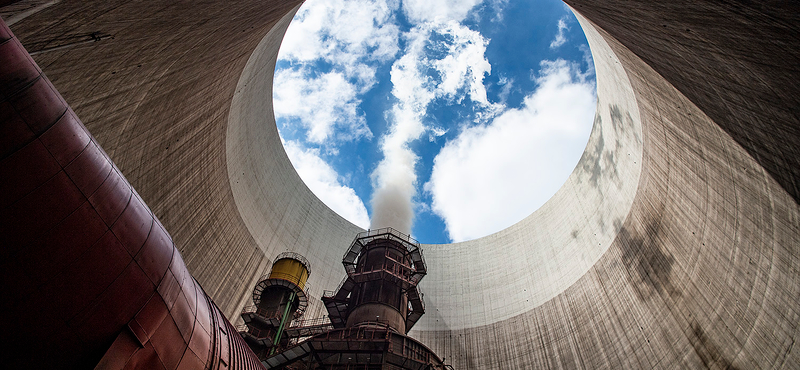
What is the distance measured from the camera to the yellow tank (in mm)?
18891

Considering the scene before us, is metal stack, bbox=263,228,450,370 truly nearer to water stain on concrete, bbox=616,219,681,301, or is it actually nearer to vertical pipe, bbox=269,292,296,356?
vertical pipe, bbox=269,292,296,356

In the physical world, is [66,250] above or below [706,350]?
below

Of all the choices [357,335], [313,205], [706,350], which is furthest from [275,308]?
[706,350]

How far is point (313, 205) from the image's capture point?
2658cm

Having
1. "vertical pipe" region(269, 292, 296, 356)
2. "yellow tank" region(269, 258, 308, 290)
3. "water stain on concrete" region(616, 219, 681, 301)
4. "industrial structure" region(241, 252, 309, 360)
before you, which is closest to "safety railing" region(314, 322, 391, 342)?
"vertical pipe" region(269, 292, 296, 356)

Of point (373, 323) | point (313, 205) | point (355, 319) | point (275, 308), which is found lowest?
point (373, 323)

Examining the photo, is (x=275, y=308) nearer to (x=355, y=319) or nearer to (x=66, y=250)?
(x=355, y=319)

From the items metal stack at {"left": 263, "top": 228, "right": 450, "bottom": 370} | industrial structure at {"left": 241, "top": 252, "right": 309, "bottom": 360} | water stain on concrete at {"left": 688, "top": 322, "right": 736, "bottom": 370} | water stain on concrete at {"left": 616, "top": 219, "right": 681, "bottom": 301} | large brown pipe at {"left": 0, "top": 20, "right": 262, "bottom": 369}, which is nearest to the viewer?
large brown pipe at {"left": 0, "top": 20, "right": 262, "bottom": 369}

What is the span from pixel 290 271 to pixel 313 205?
8032mm

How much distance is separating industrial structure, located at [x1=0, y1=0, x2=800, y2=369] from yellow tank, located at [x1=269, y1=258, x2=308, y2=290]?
1.95 m

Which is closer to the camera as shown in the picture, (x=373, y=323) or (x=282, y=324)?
(x=373, y=323)

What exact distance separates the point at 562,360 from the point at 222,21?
20587 mm

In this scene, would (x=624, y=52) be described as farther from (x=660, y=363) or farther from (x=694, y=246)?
(x=660, y=363)

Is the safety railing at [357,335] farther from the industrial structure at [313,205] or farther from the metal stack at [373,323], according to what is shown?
the industrial structure at [313,205]
